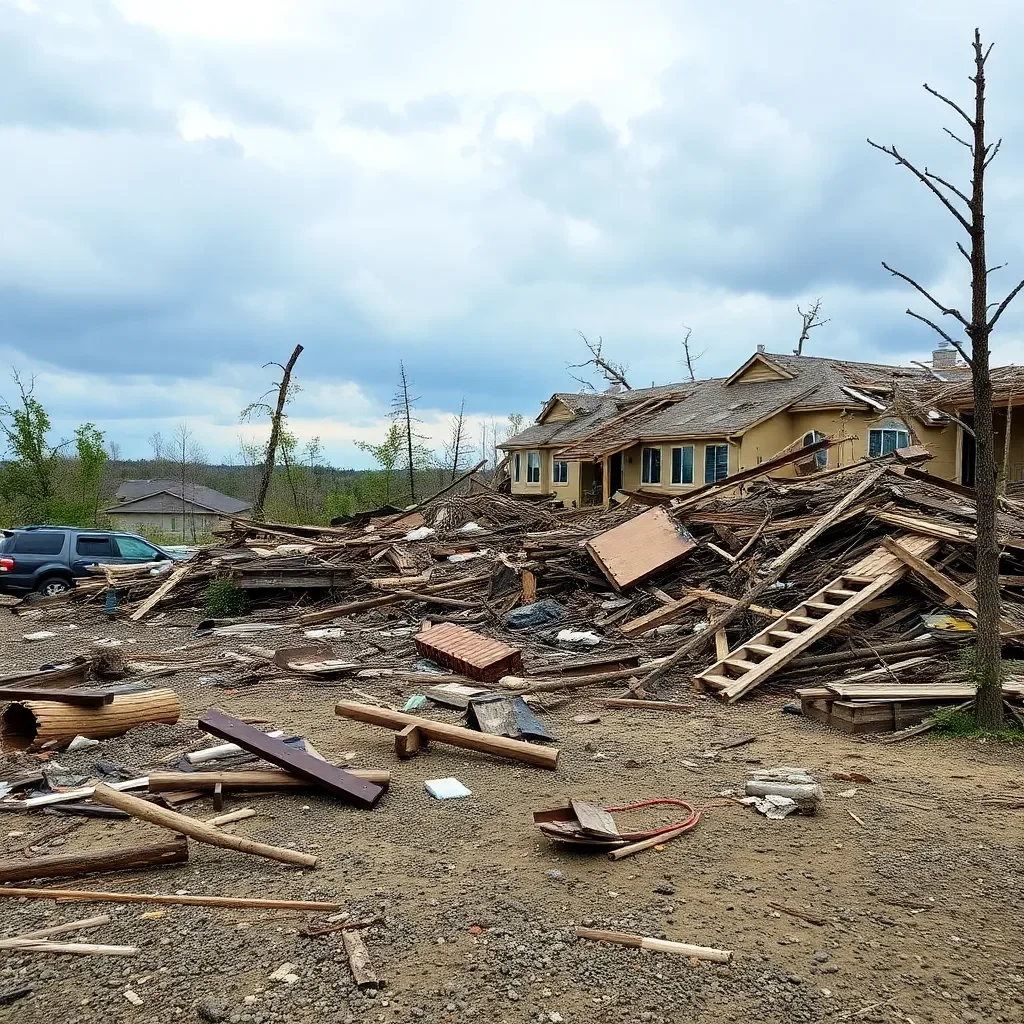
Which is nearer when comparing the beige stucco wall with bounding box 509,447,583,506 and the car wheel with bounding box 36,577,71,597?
the car wheel with bounding box 36,577,71,597

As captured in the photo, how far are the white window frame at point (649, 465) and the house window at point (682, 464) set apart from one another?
916 mm

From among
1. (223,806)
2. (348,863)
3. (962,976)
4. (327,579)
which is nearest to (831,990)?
(962,976)

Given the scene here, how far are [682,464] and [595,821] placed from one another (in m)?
25.8

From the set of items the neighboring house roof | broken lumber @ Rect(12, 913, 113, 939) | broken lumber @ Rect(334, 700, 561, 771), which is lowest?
broken lumber @ Rect(12, 913, 113, 939)

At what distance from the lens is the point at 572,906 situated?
394 centimetres

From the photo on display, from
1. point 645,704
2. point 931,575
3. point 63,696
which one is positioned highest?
point 931,575

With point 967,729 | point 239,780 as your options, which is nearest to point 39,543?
point 239,780

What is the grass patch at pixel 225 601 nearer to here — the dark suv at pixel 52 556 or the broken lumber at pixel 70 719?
the dark suv at pixel 52 556

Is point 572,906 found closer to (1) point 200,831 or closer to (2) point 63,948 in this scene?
(1) point 200,831

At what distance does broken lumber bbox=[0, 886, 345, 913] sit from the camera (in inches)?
154

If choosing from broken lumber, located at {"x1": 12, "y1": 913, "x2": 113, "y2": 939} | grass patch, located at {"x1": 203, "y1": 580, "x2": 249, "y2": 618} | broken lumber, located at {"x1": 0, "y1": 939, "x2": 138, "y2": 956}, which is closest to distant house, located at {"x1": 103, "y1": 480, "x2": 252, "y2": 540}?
grass patch, located at {"x1": 203, "y1": 580, "x2": 249, "y2": 618}

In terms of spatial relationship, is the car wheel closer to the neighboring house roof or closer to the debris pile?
the debris pile

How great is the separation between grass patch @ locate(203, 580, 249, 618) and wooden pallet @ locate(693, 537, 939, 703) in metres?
8.68

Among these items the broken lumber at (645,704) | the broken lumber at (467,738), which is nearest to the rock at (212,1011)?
the broken lumber at (467,738)
